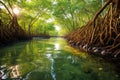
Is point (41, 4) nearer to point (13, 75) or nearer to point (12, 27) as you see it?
point (12, 27)

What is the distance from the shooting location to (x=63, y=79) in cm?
291

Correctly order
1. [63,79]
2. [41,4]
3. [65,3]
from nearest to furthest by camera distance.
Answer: [63,79] → [65,3] → [41,4]

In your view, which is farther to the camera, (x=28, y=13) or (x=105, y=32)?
(x=28, y=13)

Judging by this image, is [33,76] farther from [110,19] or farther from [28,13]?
[28,13]

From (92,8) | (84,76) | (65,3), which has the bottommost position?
(84,76)

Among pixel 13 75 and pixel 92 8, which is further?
pixel 92 8

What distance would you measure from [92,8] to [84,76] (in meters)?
12.4

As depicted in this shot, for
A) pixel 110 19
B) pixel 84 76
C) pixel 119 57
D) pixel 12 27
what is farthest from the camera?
pixel 12 27

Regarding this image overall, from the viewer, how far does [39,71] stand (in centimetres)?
345

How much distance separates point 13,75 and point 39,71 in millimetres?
560

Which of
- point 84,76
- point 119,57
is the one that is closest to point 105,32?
point 119,57

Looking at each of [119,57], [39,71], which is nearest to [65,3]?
[119,57]

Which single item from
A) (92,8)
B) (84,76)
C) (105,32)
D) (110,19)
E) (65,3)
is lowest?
(84,76)

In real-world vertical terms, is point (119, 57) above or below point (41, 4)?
below
